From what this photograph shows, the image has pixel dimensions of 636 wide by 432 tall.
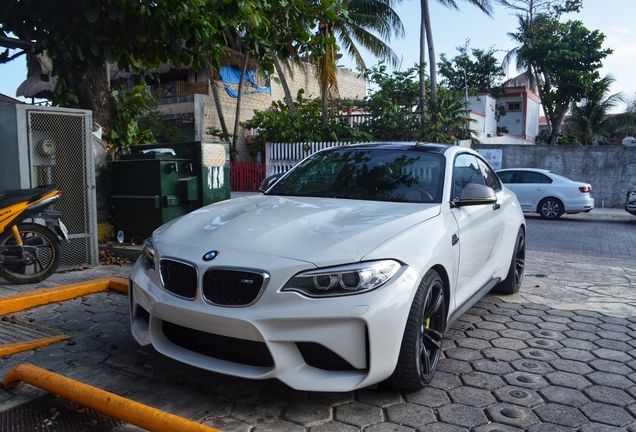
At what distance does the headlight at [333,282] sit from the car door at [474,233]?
119cm

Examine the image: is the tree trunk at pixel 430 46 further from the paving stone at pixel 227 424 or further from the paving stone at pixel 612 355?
the paving stone at pixel 227 424

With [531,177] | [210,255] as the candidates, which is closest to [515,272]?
[210,255]

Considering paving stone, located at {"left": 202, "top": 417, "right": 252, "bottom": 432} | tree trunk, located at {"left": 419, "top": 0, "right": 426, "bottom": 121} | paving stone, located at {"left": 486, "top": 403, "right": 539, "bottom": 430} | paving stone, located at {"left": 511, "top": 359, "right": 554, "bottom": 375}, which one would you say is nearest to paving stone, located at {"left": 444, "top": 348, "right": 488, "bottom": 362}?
paving stone, located at {"left": 511, "top": 359, "right": 554, "bottom": 375}

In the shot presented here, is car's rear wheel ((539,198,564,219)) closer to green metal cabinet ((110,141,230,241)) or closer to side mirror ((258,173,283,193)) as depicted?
green metal cabinet ((110,141,230,241))

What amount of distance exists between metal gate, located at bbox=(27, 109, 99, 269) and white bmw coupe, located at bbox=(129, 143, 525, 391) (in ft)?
11.1

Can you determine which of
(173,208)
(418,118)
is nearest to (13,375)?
(173,208)

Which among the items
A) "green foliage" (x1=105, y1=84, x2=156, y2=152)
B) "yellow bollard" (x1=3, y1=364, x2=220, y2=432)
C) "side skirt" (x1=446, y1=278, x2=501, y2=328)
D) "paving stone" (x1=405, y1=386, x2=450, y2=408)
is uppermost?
"green foliage" (x1=105, y1=84, x2=156, y2=152)

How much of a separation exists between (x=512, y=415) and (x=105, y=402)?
2.14m

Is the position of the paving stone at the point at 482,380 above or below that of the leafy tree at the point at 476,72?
below

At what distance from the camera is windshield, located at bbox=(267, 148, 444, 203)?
402cm

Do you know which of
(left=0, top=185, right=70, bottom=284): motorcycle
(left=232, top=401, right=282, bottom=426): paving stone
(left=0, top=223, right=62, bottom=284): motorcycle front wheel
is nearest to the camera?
(left=232, top=401, right=282, bottom=426): paving stone

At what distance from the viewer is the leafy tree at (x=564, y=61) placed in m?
31.1

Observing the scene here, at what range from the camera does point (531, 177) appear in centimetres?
1559

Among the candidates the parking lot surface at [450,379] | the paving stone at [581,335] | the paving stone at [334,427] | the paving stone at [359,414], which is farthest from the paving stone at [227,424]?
the paving stone at [581,335]
